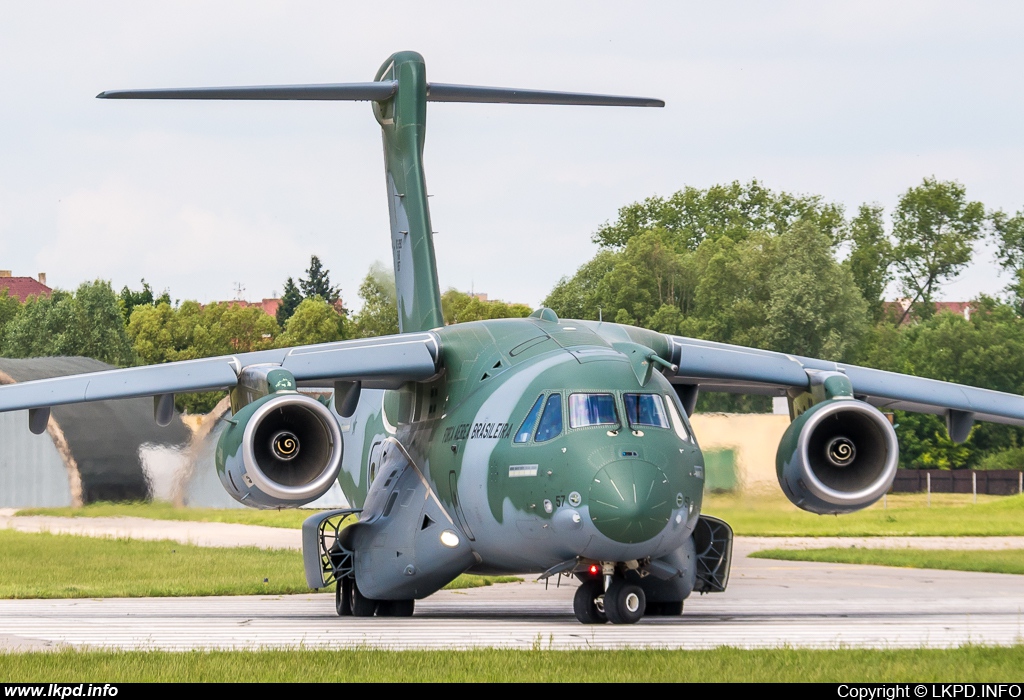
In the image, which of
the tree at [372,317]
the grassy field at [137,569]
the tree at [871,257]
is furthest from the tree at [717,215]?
the grassy field at [137,569]

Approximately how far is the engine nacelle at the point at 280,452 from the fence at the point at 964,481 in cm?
2835

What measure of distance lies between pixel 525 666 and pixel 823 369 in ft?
25.7

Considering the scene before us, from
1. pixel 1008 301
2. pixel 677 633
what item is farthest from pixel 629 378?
pixel 1008 301

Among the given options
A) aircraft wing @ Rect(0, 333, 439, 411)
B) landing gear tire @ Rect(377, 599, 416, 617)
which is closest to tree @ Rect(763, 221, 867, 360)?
landing gear tire @ Rect(377, 599, 416, 617)

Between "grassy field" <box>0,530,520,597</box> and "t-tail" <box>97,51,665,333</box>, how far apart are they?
494 centimetres

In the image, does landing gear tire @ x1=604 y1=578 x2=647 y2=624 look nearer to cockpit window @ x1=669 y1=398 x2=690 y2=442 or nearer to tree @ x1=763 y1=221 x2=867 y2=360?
cockpit window @ x1=669 y1=398 x2=690 y2=442

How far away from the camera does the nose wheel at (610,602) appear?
1425 cm

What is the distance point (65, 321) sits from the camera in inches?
2339

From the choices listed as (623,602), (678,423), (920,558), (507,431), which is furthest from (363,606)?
(920,558)

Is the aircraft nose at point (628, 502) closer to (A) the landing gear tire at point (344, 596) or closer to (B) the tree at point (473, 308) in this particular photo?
(A) the landing gear tire at point (344, 596)

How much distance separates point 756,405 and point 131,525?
17.4 m

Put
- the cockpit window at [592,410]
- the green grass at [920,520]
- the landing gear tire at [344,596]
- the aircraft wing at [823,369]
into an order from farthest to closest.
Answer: the green grass at [920,520]
the aircraft wing at [823,369]
the landing gear tire at [344,596]
the cockpit window at [592,410]

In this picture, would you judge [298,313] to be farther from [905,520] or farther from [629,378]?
[629,378]

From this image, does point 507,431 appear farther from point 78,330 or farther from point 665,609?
point 78,330
